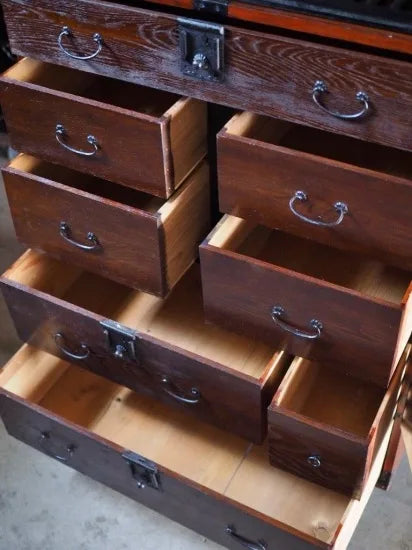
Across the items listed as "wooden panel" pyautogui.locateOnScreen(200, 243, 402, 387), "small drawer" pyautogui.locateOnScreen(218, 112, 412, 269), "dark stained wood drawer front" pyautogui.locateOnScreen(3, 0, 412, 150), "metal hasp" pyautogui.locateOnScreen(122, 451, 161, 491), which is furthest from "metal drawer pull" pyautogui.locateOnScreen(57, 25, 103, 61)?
"metal hasp" pyautogui.locateOnScreen(122, 451, 161, 491)

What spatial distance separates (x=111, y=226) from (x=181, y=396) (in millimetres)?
330

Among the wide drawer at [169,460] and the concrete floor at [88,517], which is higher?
the wide drawer at [169,460]

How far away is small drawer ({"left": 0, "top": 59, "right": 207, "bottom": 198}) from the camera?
1.11m

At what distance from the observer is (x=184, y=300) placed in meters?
1.50

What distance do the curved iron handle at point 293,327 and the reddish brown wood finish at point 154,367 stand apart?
0.10m

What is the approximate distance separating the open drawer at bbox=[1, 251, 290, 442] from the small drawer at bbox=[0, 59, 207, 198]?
0.26 meters

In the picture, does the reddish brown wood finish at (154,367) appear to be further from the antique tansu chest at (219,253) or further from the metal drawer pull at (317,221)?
the metal drawer pull at (317,221)

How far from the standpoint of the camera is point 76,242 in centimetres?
130

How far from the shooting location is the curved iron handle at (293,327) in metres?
1.13

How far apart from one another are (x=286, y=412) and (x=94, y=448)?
39cm

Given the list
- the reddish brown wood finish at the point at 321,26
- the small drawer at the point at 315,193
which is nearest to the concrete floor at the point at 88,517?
the small drawer at the point at 315,193

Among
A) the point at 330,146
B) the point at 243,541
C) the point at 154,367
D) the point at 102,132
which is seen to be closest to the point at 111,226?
the point at 102,132

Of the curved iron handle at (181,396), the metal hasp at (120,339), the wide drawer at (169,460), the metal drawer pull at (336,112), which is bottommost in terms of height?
the wide drawer at (169,460)

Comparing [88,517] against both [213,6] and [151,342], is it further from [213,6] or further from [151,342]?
[213,6]
